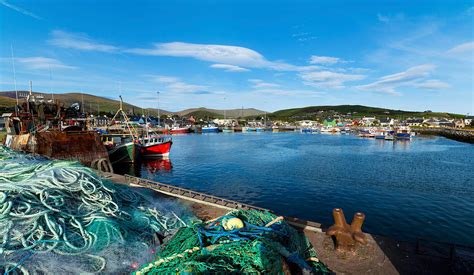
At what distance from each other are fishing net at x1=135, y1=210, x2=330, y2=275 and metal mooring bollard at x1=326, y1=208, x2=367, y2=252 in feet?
2.58

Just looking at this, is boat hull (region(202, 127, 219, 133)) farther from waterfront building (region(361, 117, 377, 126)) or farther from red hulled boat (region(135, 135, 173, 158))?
waterfront building (region(361, 117, 377, 126))

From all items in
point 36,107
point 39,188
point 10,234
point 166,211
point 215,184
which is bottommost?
point 215,184

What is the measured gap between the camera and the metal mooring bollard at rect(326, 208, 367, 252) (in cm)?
538

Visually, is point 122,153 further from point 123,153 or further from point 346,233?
point 346,233

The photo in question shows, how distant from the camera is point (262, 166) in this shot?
31.0m

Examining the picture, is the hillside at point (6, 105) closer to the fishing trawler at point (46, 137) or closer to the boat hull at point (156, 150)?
the boat hull at point (156, 150)

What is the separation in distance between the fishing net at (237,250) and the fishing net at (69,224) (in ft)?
4.12

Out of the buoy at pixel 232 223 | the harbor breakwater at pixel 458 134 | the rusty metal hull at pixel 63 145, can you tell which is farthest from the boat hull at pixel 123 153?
the harbor breakwater at pixel 458 134

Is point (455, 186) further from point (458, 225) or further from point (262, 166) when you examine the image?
point (262, 166)

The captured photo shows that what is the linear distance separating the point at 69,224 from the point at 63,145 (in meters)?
18.8

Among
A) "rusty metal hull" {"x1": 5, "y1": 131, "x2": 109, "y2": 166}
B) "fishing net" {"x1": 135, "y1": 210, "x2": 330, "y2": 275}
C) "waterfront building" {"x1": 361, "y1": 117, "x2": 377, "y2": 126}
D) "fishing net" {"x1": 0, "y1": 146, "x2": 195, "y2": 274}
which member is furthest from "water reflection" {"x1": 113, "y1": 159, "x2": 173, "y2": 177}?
"waterfront building" {"x1": 361, "y1": 117, "x2": 377, "y2": 126}

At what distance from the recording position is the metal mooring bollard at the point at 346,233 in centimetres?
538

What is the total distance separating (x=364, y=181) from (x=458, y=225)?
9.78m

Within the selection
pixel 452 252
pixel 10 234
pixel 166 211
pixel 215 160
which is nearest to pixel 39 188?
pixel 10 234
